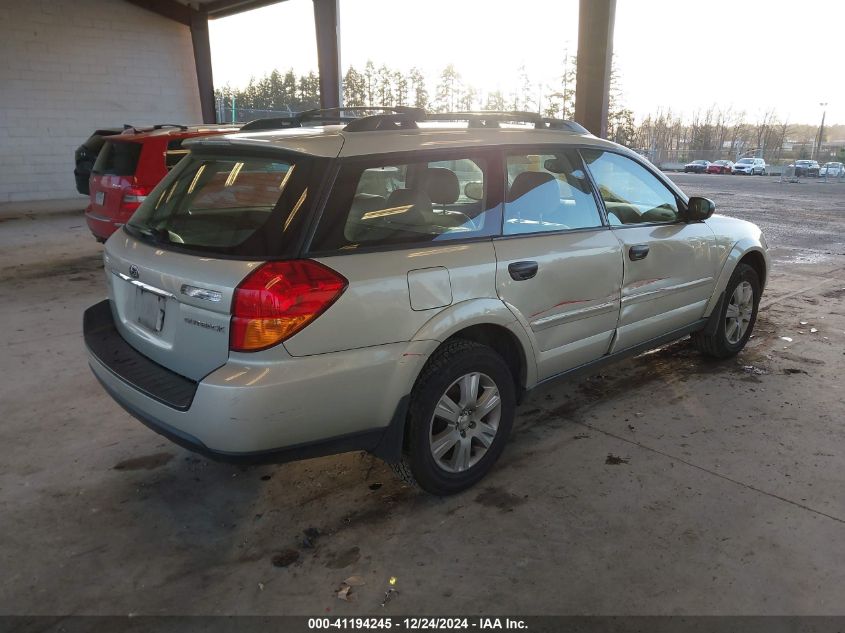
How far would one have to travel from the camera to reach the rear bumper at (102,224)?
24.8 feet

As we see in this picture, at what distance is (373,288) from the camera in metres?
2.58

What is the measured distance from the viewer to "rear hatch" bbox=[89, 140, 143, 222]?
293 inches

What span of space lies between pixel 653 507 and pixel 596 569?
58 cm

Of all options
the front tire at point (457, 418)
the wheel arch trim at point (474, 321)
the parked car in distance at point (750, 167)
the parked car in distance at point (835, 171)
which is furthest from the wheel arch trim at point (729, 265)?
the parked car in distance at point (750, 167)

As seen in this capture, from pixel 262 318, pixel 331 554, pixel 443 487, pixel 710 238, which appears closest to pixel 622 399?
pixel 710 238

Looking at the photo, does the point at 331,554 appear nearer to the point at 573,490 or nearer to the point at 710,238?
the point at 573,490

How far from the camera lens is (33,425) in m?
3.85

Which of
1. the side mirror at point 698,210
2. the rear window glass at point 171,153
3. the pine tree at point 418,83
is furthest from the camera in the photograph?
the pine tree at point 418,83

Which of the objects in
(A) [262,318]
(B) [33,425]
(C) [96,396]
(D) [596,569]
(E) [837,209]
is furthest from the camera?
(E) [837,209]

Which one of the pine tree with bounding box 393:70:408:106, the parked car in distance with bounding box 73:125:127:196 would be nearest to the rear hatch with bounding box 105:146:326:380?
the parked car in distance with bounding box 73:125:127:196

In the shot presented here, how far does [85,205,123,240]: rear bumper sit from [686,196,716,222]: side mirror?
6.21 metres

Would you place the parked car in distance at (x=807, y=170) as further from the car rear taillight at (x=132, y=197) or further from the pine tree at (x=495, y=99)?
the car rear taillight at (x=132, y=197)

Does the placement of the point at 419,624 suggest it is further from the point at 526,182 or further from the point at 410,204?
the point at 526,182

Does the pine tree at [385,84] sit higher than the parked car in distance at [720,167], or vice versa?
the pine tree at [385,84]
